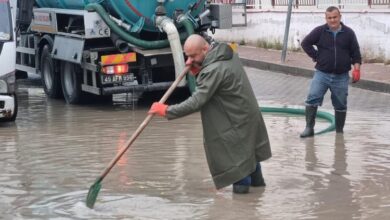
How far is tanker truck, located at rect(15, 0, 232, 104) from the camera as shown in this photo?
14523mm

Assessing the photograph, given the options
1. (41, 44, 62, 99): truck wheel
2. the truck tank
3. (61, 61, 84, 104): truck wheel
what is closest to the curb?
the truck tank

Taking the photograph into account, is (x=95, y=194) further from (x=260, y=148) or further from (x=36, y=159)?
(x=36, y=159)

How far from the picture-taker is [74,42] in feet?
49.7

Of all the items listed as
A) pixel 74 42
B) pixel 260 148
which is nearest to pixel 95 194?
pixel 260 148

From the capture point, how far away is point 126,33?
14.7 metres

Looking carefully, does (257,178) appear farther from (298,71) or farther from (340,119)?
(298,71)

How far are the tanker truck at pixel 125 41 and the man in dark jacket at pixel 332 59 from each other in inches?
127

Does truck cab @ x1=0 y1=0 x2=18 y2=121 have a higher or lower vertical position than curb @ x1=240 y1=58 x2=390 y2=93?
higher

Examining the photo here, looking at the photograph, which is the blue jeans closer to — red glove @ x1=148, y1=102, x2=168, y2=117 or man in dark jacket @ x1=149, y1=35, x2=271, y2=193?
man in dark jacket @ x1=149, y1=35, x2=271, y2=193

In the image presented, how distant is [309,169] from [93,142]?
332cm

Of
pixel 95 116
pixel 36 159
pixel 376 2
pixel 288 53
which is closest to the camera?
pixel 36 159

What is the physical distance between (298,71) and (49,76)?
5901mm

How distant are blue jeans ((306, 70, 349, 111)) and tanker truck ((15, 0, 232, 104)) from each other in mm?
3217

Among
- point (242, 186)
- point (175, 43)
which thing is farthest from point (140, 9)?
point (242, 186)
